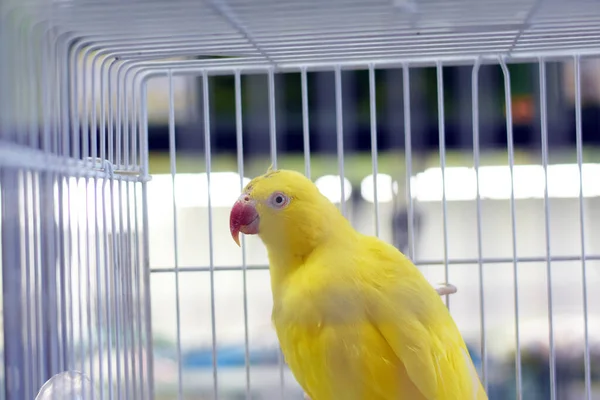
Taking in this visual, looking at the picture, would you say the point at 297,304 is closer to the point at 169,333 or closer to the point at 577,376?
the point at 169,333

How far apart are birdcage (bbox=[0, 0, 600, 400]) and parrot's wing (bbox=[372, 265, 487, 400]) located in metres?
0.11

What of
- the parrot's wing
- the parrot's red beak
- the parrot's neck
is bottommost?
the parrot's wing

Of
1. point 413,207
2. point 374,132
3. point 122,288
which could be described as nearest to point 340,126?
point 374,132

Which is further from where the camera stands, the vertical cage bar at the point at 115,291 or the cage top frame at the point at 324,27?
the vertical cage bar at the point at 115,291

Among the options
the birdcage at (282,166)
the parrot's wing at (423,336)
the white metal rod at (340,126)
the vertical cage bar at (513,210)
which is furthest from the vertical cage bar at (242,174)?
the vertical cage bar at (513,210)

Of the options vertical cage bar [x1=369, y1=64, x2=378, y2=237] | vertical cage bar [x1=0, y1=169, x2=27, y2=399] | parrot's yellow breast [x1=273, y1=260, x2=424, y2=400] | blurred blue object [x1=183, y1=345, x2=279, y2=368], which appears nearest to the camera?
vertical cage bar [x1=0, y1=169, x2=27, y2=399]

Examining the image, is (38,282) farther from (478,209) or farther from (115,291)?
(478,209)

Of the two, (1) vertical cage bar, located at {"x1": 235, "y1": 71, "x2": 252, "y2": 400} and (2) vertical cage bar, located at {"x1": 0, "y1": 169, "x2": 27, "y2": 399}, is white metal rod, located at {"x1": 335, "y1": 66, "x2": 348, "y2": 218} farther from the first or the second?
(2) vertical cage bar, located at {"x1": 0, "y1": 169, "x2": 27, "y2": 399}

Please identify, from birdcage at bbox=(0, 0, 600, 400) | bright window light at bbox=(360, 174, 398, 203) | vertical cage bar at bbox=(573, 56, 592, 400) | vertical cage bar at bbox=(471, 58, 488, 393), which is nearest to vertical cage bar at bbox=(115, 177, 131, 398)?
birdcage at bbox=(0, 0, 600, 400)

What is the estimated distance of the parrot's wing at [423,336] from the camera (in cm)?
68

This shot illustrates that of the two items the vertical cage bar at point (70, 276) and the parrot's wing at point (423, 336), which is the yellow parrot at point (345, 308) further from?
the vertical cage bar at point (70, 276)

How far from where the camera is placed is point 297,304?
0.68 metres

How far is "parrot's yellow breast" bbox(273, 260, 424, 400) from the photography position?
660 millimetres

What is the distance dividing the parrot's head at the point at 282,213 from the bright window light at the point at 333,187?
0.07 metres
